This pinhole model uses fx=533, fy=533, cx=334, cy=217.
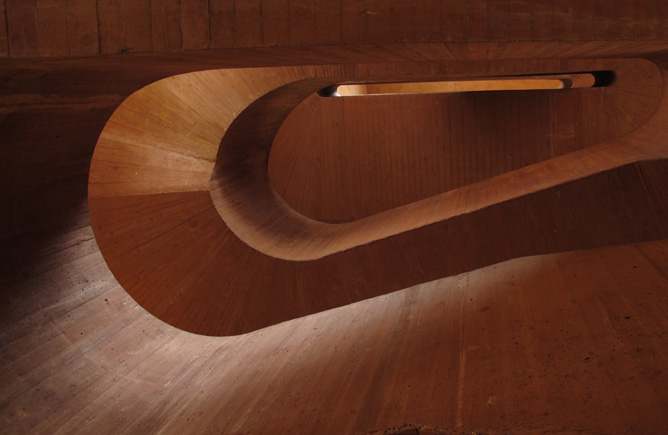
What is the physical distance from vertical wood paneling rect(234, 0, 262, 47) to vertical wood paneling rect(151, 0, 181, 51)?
0.27 metres

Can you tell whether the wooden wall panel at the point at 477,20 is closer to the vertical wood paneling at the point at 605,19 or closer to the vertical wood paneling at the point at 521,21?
the vertical wood paneling at the point at 521,21

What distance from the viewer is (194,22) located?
253cm

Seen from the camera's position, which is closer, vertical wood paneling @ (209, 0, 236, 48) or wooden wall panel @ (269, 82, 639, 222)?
vertical wood paneling @ (209, 0, 236, 48)

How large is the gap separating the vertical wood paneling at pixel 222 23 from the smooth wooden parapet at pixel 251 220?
10.3ft

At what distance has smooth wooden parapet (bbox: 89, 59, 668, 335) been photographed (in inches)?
192

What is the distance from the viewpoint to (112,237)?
5.36 meters

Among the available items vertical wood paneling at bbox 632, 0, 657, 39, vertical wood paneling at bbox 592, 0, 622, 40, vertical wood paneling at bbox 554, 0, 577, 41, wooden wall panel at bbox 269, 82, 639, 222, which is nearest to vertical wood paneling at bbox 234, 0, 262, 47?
vertical wood paneling at bbox 554, 0, 577, 41

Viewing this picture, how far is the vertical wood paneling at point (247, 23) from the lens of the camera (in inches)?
99.3

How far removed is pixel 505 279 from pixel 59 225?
11.5 feet

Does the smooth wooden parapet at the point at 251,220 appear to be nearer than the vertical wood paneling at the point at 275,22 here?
No

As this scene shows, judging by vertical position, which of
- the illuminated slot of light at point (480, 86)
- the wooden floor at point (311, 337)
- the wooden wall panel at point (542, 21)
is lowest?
the wooden floor at point (311, 337)

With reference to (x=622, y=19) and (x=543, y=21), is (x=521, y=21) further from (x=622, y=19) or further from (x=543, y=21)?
(x=622, y=19)

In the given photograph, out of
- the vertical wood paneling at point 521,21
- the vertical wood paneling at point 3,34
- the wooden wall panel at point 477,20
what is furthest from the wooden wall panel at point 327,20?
the vertical wood paneling at point 3,34

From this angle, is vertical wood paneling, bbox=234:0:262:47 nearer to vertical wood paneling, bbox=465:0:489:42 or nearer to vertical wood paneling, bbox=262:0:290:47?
vertical wood paneling, bbox=262:0:290:47
